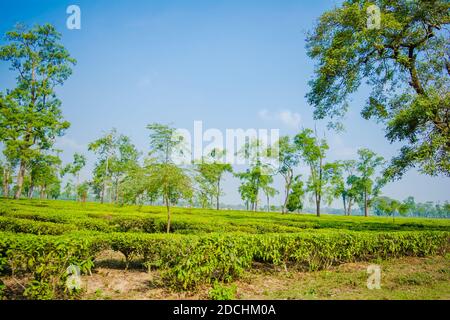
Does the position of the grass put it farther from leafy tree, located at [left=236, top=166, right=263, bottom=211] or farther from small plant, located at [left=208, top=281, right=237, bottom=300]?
leafy tree, located at [left=236, top=166, right=263, bottom=211]

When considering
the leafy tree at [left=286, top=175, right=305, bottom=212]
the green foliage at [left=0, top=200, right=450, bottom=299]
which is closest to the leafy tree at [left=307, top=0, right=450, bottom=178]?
the green foliage at [left=0, top=200, right=450, bottom=299]

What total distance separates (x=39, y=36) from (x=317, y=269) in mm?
43878

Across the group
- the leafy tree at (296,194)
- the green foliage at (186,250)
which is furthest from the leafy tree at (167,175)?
the leafy tree at (296,194)

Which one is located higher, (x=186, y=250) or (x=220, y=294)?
(x=186, y=250)

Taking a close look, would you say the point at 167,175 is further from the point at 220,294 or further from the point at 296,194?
the point at 296,194

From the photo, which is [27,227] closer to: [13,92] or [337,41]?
[337,41]

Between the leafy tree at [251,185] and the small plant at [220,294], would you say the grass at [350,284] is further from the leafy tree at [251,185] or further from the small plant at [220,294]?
the leafy tree at [251,185]

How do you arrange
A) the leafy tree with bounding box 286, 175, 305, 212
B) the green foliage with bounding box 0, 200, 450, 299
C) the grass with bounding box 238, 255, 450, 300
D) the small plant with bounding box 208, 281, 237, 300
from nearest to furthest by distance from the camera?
the green foliage with bounding box 0, 200, 450, 299, the small plant with bounding box 208, 281, 237, 300, the grass with bounding box 238, 255, 450, 300, the leafy tree with bounding box 286, 175, 305, 212

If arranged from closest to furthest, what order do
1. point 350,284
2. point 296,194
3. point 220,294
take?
point 220,294
point 350,284
point 296,194

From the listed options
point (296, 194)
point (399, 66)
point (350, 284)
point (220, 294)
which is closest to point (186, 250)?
point (220, 294)

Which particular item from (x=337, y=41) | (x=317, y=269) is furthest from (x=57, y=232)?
(x=337, y=41)

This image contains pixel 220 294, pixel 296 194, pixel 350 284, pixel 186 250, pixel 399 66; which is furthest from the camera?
pixel 296 194
